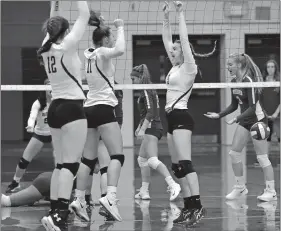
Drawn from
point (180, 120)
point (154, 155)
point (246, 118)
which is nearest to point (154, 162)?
point (154, 155)

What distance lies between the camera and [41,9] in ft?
71.4

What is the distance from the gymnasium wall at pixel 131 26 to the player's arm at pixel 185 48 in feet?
24.1

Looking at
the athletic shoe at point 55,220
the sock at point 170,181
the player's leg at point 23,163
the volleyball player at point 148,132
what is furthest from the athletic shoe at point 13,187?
the athletic shoe at point 55,220

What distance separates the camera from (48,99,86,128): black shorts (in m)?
7.56

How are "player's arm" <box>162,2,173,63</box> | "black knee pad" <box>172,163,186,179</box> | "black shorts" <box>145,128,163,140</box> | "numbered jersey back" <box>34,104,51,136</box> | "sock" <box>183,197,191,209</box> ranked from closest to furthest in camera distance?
"sock" <box>183,197,191,209</box> → "black knee pad" <box>172,163,186,179</box> → "player's arm" <box>162,2,173,63</box> → "black shorts" <box>145,128,163,140</box> → "numbered jersey back" <box>34,104,51,136</box>

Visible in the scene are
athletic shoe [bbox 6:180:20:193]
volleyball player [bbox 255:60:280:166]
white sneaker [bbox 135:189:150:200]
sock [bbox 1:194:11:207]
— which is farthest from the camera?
volleyball player [bbox 255:60:280:166]

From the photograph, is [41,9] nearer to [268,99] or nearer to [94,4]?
[94,4]

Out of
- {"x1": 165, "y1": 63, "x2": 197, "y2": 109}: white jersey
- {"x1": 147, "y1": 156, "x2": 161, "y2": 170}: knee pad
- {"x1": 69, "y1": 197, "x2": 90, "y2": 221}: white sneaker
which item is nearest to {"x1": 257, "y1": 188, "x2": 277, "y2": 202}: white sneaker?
{"x1": 147, "y1": 156, "x2": 161, "y2": 170}: knee pad

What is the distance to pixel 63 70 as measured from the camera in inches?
299

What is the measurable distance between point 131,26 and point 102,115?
37.1ft

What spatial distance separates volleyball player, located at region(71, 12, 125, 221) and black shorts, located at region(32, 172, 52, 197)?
851 millimetres

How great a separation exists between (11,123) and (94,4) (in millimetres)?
5653

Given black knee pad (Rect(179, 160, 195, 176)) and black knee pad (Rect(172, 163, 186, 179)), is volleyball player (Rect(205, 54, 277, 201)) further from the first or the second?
black knee pad (Rect(179, 160, 195, 176))

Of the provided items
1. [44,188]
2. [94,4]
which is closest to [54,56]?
[44,188]
